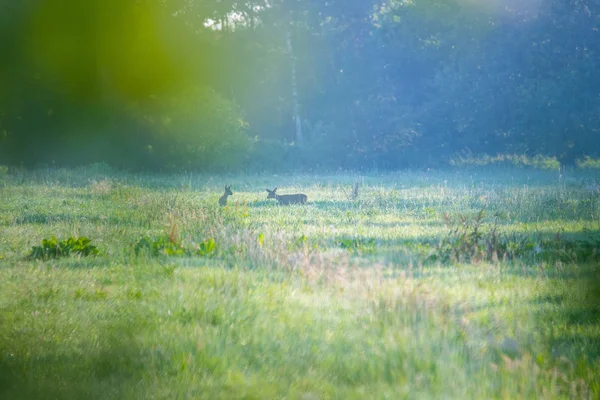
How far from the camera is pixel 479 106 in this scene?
119ft

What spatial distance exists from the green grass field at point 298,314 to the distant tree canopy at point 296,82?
1916cm

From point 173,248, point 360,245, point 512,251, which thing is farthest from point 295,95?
point 512,251

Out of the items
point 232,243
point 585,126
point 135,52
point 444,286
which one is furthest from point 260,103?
point 444,286

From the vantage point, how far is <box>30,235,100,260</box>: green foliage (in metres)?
8.37

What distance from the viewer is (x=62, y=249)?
27.8ft

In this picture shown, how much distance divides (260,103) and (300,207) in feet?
85.4

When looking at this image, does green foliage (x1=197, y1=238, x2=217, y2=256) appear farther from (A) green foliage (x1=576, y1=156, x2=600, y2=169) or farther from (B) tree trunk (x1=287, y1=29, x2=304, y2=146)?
(B) tree trunk (x1=287, y1=29, x2=304, y2=146)

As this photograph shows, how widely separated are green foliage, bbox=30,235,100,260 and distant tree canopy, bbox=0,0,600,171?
2097cm

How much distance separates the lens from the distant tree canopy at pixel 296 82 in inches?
1166

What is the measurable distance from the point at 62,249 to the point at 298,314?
4138 mm

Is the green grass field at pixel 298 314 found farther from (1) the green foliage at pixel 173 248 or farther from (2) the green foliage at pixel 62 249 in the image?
(2) the green foliage at pixel 62 249

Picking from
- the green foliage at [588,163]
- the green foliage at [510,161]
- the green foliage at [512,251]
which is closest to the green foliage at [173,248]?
the green foliage at [512,251]

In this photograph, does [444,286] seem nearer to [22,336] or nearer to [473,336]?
[473,336]

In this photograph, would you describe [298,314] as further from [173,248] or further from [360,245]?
[360,245]
